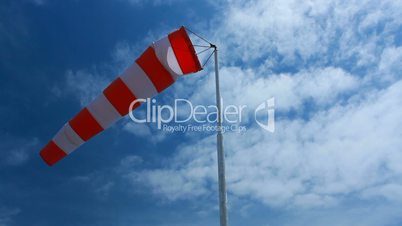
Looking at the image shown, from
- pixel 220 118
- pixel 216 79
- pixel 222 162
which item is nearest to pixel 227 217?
pixel 222 162

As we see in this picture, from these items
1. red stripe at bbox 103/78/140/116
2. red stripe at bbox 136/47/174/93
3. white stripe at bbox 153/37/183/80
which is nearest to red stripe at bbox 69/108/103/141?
red stripe at bbox 103/78/140/116

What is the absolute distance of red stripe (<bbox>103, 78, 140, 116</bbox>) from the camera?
7553 millimetres

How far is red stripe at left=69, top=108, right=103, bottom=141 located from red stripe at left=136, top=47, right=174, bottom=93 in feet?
5.07

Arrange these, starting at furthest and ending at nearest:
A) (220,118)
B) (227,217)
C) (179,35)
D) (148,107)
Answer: (148,107), (179,35), (220,118), (227,217)

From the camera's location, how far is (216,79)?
704cm

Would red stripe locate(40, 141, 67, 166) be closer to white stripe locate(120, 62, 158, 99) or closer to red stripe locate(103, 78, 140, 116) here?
red stripe locate(103, 78, 140, 116)

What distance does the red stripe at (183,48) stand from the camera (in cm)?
730

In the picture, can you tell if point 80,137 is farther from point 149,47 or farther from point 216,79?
point 216,79

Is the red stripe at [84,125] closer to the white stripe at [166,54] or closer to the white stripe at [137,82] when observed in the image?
the white stripe at [137,82]

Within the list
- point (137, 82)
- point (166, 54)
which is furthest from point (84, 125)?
point (166, 54)

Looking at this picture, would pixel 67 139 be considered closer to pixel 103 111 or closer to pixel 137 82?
pixel 103 111

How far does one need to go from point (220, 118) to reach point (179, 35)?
1.75 metres

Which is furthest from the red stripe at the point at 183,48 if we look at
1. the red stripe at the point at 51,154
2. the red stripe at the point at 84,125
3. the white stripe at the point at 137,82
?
the red stripe at the point at 51,154

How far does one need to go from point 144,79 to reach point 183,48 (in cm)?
90
